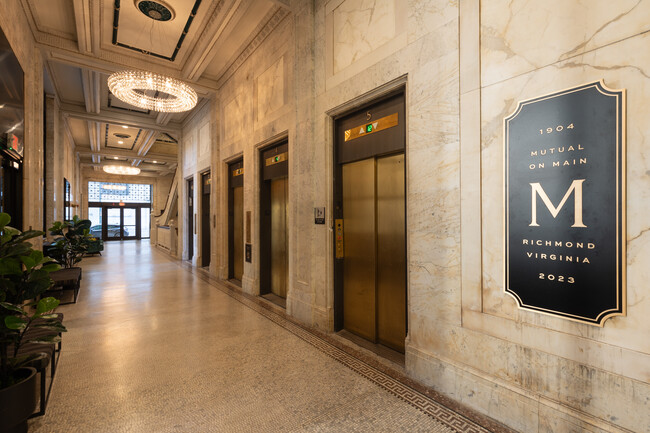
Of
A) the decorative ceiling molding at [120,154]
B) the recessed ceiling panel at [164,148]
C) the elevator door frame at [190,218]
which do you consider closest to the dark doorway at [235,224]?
the elevator door frame at [190,218]

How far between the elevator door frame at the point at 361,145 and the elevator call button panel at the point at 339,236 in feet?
0.13

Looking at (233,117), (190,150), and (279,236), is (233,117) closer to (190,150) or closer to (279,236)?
(279,236)

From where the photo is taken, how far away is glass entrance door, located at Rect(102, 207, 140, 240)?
66.4ft

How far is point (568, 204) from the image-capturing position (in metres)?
1.86

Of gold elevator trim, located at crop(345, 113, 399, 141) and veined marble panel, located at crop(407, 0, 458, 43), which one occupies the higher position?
veined marble panel, located at crop(407, 0, 458, 43)

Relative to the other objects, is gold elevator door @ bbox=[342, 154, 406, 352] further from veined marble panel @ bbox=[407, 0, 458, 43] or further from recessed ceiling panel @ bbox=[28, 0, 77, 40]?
recessed ceiling panel @ bbox=[28, 0, 77, 40]

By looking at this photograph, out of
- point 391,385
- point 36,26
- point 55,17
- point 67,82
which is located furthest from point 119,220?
point 391,385

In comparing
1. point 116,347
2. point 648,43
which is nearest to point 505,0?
point 648,43

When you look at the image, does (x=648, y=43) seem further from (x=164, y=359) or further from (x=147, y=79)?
(x=147, y=79)

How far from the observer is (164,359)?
3082mm

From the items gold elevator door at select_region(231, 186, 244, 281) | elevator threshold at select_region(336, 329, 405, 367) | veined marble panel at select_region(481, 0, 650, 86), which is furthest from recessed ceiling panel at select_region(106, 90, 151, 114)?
veined marble panel at select_region(481, 0, 650, 86)

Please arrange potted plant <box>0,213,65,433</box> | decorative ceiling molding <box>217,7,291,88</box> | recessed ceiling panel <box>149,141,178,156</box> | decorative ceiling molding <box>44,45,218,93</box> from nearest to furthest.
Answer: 1. potted plant <box>0,213,65,433</box>
2. decorative ceiling molding <box>217,7,291,88</box>
3. decorative ceiling molding <box>44,45,218,93</box>
4. recessed ceiling panel <box>149,141,178,156</box>

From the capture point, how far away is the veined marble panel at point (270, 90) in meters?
4.84

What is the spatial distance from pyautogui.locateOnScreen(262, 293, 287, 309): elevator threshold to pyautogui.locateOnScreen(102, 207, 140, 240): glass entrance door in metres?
19.4
